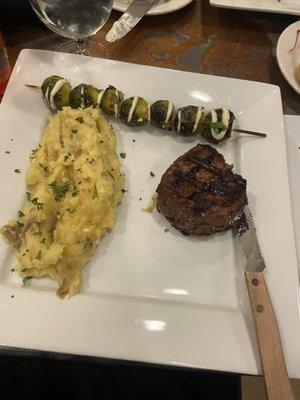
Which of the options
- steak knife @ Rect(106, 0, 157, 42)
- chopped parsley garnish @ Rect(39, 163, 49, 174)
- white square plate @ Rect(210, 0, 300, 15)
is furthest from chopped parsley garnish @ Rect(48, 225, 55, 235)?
white square plate @ Rect(210, 0, 300, 15)

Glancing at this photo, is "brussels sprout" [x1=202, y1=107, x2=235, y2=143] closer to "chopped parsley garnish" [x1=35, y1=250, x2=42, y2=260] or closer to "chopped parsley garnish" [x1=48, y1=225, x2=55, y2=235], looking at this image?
"chopped parsley garnish" [x1=48, y1=225, x2=55, y2=235]

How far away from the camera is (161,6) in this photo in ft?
9.53

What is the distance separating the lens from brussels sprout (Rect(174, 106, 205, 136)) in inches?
89.7

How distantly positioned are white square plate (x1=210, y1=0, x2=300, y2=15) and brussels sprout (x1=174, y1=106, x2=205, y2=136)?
964mm

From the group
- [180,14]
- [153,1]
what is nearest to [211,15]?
[180,14]

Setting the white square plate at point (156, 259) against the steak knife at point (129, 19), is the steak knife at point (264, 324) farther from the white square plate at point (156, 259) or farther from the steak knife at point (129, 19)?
the steak knife at point (129, 19)

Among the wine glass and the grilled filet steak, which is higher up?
the wine glass

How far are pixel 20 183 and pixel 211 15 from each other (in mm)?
1930

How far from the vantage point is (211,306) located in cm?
192

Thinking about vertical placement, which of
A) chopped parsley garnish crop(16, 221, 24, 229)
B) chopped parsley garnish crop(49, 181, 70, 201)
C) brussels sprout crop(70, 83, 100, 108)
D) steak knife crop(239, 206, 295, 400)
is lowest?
steak knife crop(239, 206, 295, 400)

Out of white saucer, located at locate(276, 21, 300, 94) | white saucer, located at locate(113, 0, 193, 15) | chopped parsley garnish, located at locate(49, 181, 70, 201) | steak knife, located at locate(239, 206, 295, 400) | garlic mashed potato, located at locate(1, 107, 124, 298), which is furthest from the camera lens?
white saucer, located at locate(113, 0, 193, 15)

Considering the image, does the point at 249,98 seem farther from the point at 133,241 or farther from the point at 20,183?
the point at 20,183

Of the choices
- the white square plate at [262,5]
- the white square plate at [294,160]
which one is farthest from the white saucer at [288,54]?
the white square plate at [294,160]

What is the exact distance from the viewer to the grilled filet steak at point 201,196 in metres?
1.98
